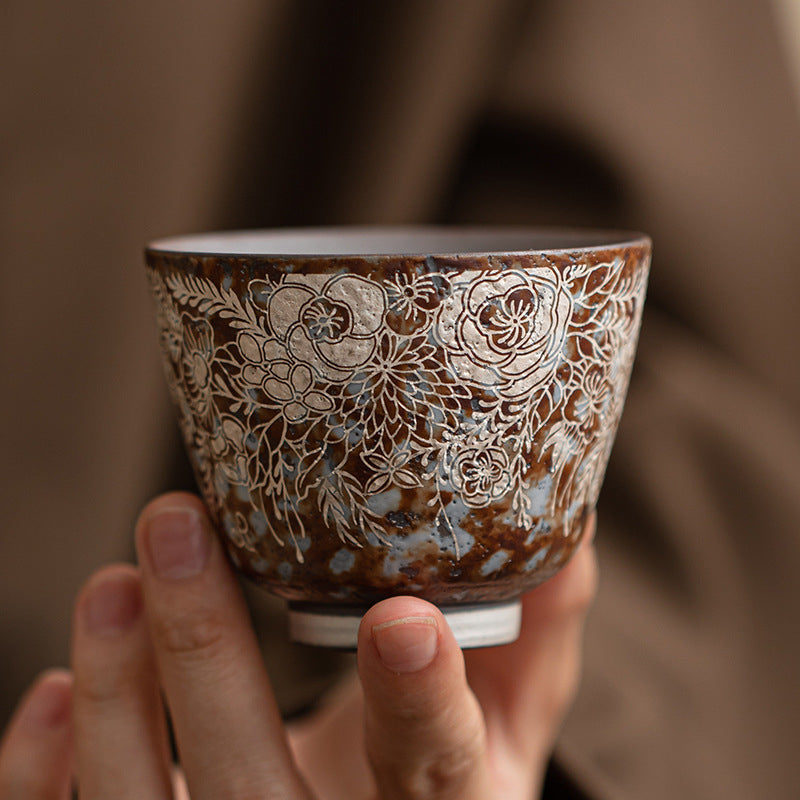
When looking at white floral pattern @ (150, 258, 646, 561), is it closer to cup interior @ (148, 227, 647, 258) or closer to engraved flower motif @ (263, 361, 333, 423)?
engraved flower motif @ (263, 361, 333, 423)

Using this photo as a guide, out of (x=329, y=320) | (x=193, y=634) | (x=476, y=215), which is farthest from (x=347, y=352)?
(x=476, y=215)

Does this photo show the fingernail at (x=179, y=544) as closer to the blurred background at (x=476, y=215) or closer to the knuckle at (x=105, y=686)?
the knuckle at (x=105, y=686)

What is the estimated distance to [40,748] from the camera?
2.61ft

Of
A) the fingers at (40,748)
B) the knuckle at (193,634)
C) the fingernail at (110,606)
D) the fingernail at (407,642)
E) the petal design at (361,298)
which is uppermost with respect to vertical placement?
the petal design at (361,298)

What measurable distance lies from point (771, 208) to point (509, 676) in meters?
0.59

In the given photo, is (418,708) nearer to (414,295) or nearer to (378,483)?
(378,483)

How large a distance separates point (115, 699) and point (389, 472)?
365 mm

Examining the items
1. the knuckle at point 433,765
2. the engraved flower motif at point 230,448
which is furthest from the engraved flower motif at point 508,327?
the knuckle at point 433,765

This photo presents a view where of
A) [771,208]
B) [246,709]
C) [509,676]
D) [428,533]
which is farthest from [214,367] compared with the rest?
[771,208]

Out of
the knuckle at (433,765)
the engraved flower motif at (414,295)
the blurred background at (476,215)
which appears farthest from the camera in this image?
the blurred background at (476,215)

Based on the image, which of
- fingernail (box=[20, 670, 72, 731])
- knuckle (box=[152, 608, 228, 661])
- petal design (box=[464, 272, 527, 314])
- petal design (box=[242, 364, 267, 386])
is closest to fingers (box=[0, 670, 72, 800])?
fingernail (box=[20, 670, 72, 731])

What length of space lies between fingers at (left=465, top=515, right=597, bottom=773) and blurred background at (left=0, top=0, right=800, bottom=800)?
2.1 inches

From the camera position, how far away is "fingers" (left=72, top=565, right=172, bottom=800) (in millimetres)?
712

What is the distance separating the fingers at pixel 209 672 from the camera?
0.64 meters
